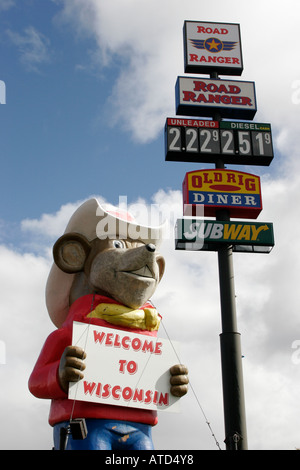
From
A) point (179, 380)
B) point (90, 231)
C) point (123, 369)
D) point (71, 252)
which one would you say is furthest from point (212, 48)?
point (123, 369)

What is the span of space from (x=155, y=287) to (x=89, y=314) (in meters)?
0.98

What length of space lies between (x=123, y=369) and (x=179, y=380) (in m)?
0.66

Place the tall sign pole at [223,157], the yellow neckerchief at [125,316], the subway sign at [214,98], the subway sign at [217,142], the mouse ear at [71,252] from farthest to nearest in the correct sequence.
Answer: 1. the subway sign at [214,98]
2. the subway sign at [217,142]
3. the tall sign pole at [223,157]
4. the mouse ear at [71,252]
5. the yellow neckerchief at [125,316]

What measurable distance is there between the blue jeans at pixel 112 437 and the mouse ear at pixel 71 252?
1.85m

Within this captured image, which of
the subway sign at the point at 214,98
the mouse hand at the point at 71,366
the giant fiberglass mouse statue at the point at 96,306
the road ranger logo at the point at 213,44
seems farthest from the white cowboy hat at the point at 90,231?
the road ranger logo at the point at 213,44

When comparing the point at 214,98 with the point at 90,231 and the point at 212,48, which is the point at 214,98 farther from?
the point at 90,231

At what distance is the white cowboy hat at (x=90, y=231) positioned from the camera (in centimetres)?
697

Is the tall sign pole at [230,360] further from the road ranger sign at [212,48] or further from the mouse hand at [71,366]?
the mouse hand at [71,366]

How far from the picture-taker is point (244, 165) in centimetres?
1327

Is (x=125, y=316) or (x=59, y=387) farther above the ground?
(x=125, y=316)

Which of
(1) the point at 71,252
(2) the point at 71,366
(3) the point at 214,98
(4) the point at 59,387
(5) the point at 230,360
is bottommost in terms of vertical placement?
(4) the point at 59,387

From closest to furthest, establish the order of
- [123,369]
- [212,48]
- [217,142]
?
[123,369] → [217,142] → [212,48]

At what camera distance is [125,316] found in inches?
252
